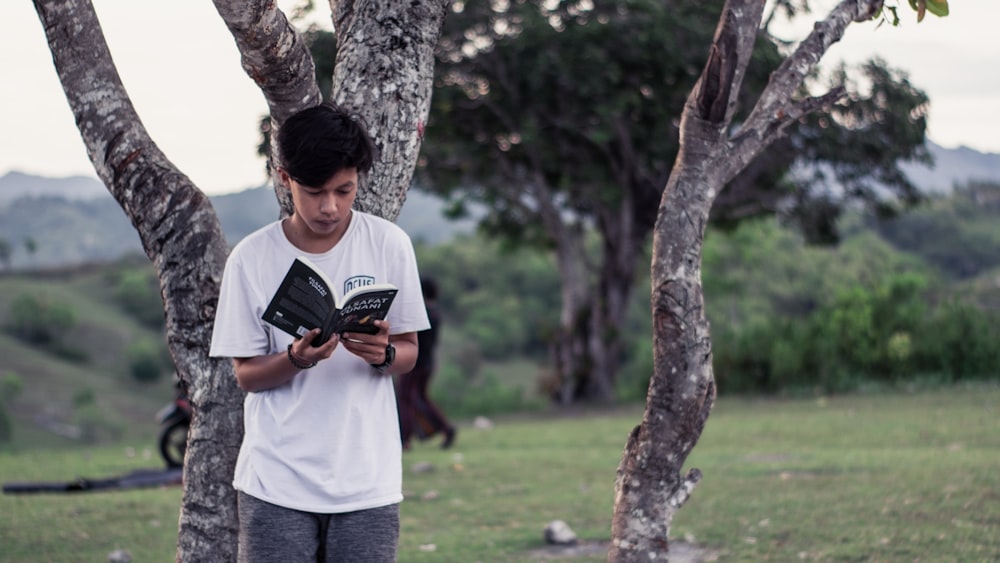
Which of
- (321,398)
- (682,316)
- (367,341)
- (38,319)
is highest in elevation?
(38,319)

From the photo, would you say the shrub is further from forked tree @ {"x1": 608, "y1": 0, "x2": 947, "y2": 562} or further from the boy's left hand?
the boy's left hand

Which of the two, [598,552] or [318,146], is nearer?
[318,146]

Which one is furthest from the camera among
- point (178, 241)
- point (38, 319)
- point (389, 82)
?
point (38, 319)

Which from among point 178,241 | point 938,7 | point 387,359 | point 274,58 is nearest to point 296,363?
point 387,359

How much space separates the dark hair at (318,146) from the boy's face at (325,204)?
2 centimetres

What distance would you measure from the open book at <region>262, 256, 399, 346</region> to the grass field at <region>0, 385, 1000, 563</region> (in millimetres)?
3463

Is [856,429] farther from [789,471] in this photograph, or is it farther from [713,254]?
[713,254]

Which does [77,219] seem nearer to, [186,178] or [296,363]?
[186,178]

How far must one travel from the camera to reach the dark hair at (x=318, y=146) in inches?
112

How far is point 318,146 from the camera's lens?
2838 millimetres

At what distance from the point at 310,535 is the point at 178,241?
199 cm

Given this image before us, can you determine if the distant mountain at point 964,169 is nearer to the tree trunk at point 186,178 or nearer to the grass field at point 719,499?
the grass field at point 719,499

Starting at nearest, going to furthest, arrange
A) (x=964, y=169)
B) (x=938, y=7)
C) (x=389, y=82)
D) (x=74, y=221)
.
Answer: (x=389, y=82), (x=938, y=7), (x=964, y=169), (x=74, y=221)

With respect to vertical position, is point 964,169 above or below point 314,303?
above
